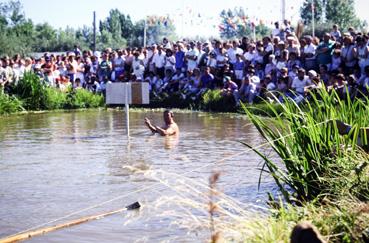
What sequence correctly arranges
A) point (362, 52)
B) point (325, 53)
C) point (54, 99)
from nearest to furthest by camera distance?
point (362, 52), point (325, 53), point (54, 99)

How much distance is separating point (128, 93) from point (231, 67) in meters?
10.2

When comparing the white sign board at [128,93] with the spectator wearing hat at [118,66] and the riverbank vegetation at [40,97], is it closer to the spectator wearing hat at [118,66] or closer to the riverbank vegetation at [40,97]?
the riverbank vegetation at [40,97]

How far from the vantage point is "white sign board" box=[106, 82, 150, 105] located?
17172 millimetres

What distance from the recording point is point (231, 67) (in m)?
26.9

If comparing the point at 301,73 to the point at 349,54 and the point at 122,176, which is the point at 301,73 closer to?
the point at 349,54

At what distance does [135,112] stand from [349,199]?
19508mm

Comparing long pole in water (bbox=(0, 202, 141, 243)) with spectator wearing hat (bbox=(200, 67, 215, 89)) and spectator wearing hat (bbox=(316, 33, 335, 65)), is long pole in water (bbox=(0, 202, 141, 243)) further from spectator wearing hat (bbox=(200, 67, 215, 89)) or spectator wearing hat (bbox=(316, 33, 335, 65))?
spectator wearing hat (bbox=(200, 67, 215, 89))

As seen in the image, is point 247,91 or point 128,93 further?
point 247,91

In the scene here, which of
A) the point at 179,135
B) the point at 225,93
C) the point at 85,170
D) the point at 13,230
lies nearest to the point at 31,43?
the point at 225,93

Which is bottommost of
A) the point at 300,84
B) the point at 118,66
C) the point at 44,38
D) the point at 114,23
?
the point at 300,84

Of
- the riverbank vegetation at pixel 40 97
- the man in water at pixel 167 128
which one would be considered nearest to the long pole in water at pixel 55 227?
the man in water at pixel 167 128

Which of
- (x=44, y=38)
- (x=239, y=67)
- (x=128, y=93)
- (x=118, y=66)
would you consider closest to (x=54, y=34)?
(x=44, y=38)

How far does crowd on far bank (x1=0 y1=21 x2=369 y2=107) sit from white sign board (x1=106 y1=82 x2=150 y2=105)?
337cm

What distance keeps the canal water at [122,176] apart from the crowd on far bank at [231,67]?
2657 mm
